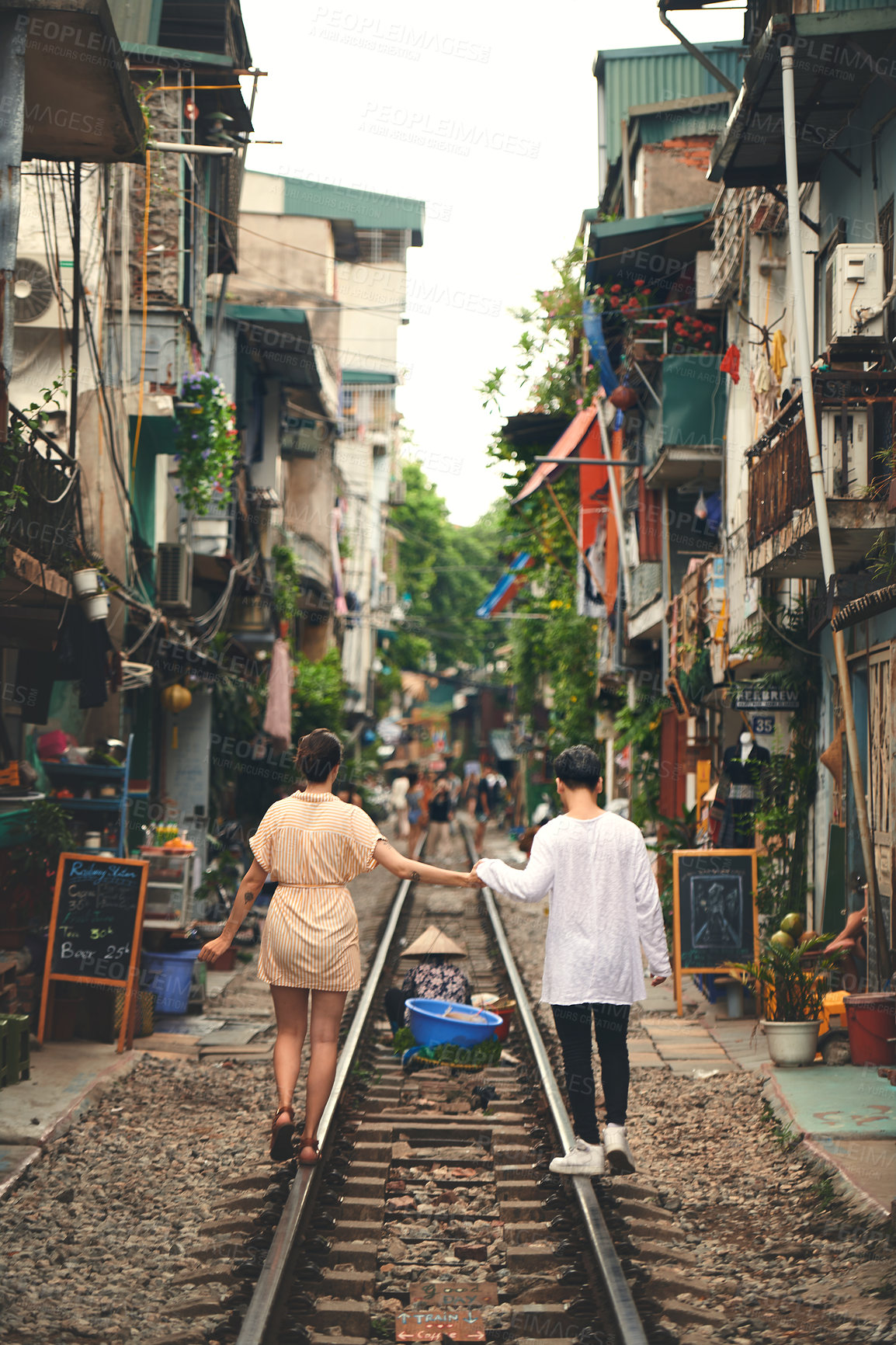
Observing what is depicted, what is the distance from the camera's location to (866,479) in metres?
9.28

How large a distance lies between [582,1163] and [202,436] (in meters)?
11.6

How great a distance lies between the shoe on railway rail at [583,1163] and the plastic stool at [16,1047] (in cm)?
375

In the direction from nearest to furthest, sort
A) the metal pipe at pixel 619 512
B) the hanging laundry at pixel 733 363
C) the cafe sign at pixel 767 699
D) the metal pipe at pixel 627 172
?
the cafe sign at pixel 767 699 < the hanging laundry at pixel 733 363 < the metal pipe at pixel 619 512 < the metal pipe at pixel 627 172

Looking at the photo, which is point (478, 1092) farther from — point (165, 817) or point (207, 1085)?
point (165, 817)

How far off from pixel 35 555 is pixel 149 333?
6885 millimetres

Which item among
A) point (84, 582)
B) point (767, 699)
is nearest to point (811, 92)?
point (767, 699)

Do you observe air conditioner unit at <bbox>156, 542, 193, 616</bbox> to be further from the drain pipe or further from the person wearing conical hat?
the drain pipe

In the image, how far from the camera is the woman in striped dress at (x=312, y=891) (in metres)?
6.08

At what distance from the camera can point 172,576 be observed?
17.9m

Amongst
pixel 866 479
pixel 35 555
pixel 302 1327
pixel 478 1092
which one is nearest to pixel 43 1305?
pixel 302 1327

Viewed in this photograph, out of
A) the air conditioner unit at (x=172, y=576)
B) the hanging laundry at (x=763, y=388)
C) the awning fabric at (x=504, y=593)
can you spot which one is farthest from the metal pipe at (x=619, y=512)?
the awning fabric at (x=504, y=593)

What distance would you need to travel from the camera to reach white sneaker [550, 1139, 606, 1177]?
600 cm

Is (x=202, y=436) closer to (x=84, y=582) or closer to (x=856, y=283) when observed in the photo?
(x=84, y=582)

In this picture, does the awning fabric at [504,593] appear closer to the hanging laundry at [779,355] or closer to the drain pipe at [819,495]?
the hanging laundry at [779,355]
